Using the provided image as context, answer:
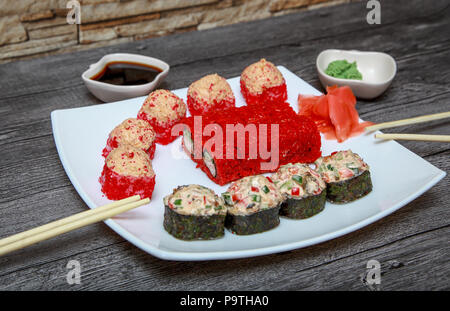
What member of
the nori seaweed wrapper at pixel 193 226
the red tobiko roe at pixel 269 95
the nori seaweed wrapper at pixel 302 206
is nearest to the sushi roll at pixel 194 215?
the nori seaweed wrapper at pixel 193 226

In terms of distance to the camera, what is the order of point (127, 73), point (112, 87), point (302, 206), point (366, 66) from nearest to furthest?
point (302, 206), point (112, 87), point (127, 73), point (366, 66)

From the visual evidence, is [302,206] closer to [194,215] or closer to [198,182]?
[194,215]

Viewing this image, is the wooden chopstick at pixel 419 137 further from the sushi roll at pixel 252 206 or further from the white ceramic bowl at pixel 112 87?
the white ceramic bowl at pixel 112 87

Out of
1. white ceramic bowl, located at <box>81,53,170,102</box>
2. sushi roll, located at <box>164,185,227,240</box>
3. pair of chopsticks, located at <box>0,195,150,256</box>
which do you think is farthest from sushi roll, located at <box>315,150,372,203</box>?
white ceramic bowl, located at <box>81,53,170,102</box>

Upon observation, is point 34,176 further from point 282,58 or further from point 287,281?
point 282,58

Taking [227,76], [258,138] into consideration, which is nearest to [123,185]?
[258,138]
